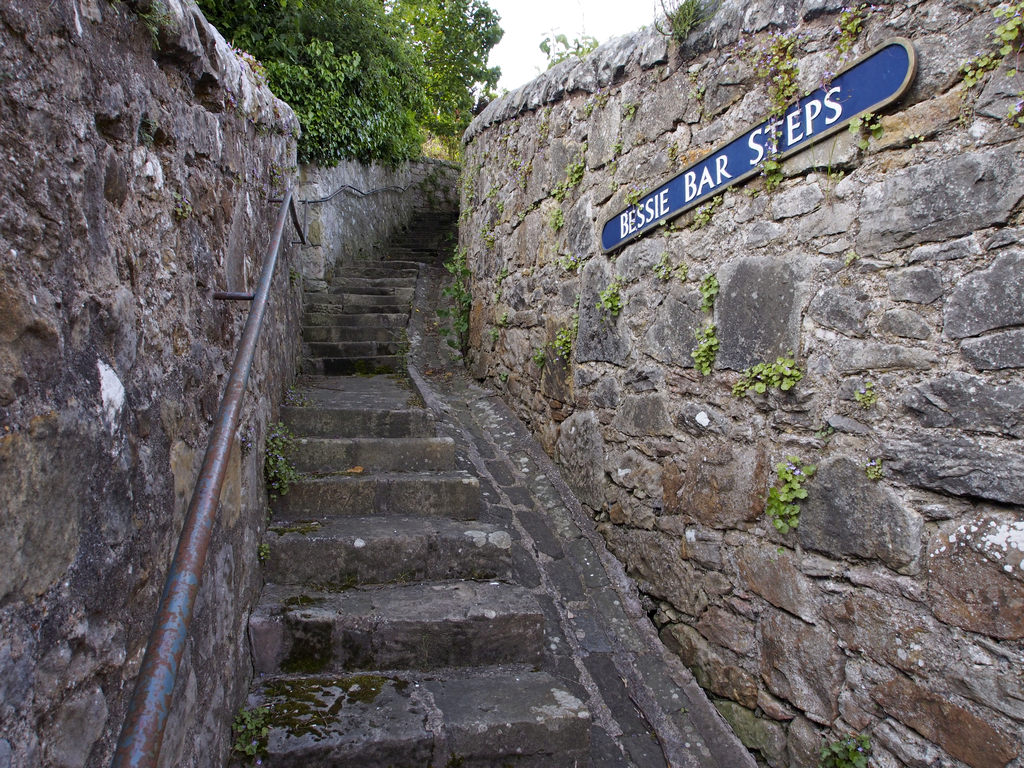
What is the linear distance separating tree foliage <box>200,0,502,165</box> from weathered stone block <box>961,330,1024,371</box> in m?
5.95

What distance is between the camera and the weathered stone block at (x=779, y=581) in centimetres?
197

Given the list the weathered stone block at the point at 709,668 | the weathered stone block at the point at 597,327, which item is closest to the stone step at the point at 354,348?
the weathered stone block at the point at 597,327

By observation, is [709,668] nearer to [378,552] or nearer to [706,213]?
[378,552]

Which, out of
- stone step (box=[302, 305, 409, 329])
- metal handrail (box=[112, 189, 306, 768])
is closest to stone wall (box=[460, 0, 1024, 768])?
metal handrail (box=[112, 189, 306, 768])

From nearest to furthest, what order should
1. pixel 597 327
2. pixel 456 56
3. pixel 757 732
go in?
1. pixel 757 732
2. pixel 597 327
3. pixel 456 56

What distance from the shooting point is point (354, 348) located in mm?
4941

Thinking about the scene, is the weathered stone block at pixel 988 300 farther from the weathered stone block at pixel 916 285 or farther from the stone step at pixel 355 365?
the stone step at pixel 355 365

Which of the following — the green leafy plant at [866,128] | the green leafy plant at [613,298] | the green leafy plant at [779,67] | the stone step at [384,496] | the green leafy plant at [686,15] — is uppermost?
the green leafy plant at [686,15]

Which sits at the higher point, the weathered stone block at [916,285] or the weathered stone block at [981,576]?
the weathered stone block at [916,285]

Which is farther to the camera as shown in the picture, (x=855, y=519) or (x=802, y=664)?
(x=802, y=664)

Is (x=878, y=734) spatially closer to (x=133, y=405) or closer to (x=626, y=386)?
(x=626, y=386)

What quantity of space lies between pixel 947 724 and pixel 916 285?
1160 mm

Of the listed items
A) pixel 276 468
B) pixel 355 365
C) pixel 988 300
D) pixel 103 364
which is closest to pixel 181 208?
pixel 103 364

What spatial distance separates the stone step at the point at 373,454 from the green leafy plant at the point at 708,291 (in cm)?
152
